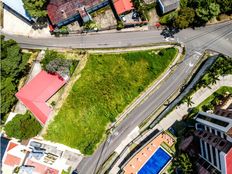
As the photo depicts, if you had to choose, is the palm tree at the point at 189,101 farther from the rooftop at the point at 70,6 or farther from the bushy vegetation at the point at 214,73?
the rooftop at the point at 70,6

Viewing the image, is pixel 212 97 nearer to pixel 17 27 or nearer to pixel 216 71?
pixel 216 71

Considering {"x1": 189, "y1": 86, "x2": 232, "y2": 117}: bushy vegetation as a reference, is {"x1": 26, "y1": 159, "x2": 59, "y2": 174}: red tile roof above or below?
above

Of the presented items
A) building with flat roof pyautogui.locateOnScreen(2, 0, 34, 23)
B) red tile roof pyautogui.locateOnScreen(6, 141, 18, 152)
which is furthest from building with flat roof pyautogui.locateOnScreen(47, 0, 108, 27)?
red tile roof pyautogui.locateOnScreen(6, 141, 18, 152)

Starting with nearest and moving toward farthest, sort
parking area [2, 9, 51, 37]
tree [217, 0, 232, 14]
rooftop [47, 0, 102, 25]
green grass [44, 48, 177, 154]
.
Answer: tree [217, 0, 232, 14]
green grass [44, 48, 177, 154]
rooftop [47, 0, 102, 25]
parking area [2, 9, 51, 37]

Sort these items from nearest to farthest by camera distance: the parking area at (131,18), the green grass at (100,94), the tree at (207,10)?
the tree at (207,10), the green grass at (100,94), the parking area at (131,18)

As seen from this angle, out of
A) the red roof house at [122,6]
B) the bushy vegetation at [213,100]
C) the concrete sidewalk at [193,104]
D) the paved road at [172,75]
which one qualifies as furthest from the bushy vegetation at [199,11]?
the bushy vegetation at [213,100]

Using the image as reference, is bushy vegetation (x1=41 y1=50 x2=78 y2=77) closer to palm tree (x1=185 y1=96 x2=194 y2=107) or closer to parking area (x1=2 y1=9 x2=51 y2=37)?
parking area (x1=2 y1=9 x2=51 y2=37)
